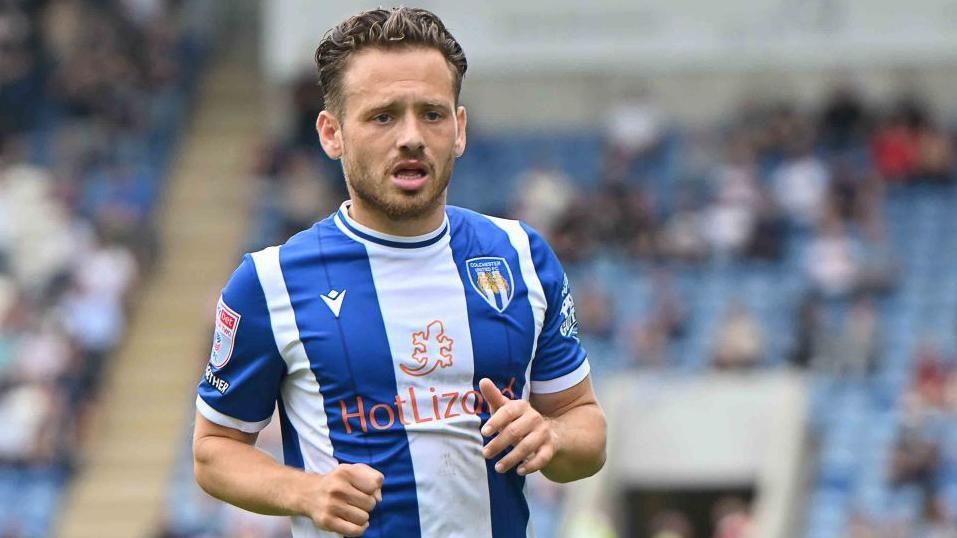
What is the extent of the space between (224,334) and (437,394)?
422 millimetres

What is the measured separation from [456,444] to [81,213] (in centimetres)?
1499

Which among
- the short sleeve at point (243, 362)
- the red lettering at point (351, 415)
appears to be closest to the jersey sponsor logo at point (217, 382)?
the short sleeve at point (243, 362)

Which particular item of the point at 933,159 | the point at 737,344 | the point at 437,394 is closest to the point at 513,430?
the point at 437,394

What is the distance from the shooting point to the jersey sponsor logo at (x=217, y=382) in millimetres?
3525

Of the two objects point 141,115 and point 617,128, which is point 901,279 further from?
point 141,115

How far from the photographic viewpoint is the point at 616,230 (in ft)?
57.0

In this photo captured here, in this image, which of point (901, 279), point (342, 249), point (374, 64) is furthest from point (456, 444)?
point (901, 279)

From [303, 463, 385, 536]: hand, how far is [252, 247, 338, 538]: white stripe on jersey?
186 mm

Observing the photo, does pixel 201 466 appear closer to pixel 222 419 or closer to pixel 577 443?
pixel 222 419

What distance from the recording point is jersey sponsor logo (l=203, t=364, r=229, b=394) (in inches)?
139

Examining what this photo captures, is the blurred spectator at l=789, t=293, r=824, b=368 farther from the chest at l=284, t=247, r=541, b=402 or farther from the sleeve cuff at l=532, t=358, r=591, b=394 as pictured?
the chest at l=284, t=247, r=541, b=402

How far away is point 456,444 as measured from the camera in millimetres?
3475

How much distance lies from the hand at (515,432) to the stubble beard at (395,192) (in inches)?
14.0

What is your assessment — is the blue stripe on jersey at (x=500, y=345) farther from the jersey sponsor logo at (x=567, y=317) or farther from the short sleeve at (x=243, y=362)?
the short sleeve at (x=243, y=362)
